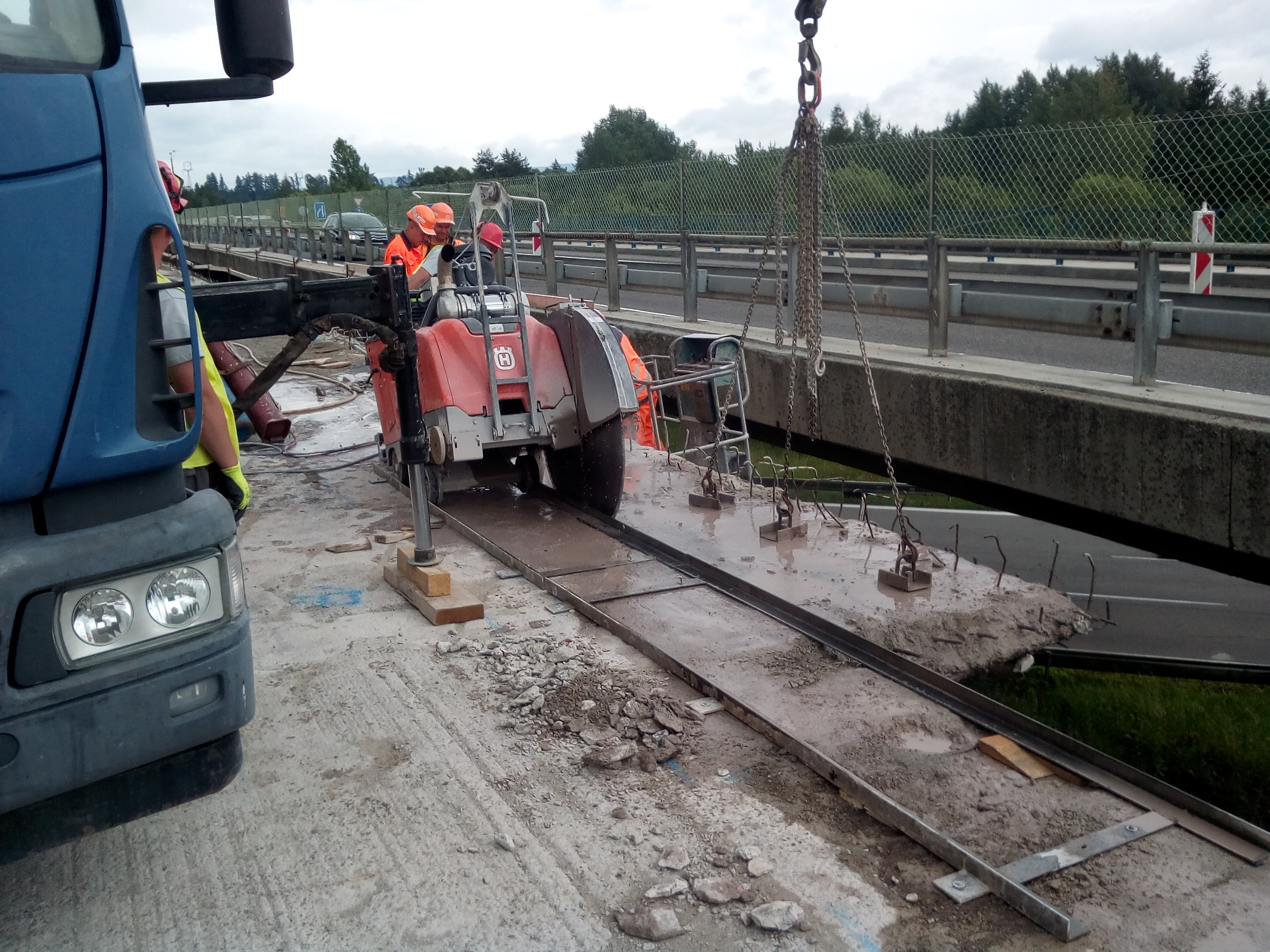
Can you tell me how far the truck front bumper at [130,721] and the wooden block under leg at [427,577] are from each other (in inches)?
106

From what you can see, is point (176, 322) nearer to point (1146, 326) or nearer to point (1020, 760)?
point (1020, 760)

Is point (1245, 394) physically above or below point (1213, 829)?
above

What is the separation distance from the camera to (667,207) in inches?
512

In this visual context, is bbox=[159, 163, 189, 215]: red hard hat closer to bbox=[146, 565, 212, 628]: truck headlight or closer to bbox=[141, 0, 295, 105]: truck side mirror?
bbox=[141, 0, 295, 105]: truck side mirror

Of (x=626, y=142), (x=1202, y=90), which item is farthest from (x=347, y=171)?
(x=1202, y=90)

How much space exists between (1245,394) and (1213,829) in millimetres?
3309

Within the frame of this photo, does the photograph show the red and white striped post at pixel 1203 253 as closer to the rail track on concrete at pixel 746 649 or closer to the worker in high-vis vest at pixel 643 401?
the rail track on concrete at pixel 746 649

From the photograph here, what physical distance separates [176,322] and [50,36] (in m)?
0.78

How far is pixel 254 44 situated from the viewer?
2803 mm

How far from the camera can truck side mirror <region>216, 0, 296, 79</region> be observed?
9.12 feet

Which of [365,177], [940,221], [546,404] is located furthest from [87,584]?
[365,177]

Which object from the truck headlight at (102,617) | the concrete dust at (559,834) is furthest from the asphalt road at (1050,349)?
the truck headlight at (102,617)

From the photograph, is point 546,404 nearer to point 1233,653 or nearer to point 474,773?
point 474,773

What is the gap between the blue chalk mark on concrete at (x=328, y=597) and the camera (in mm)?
5539
